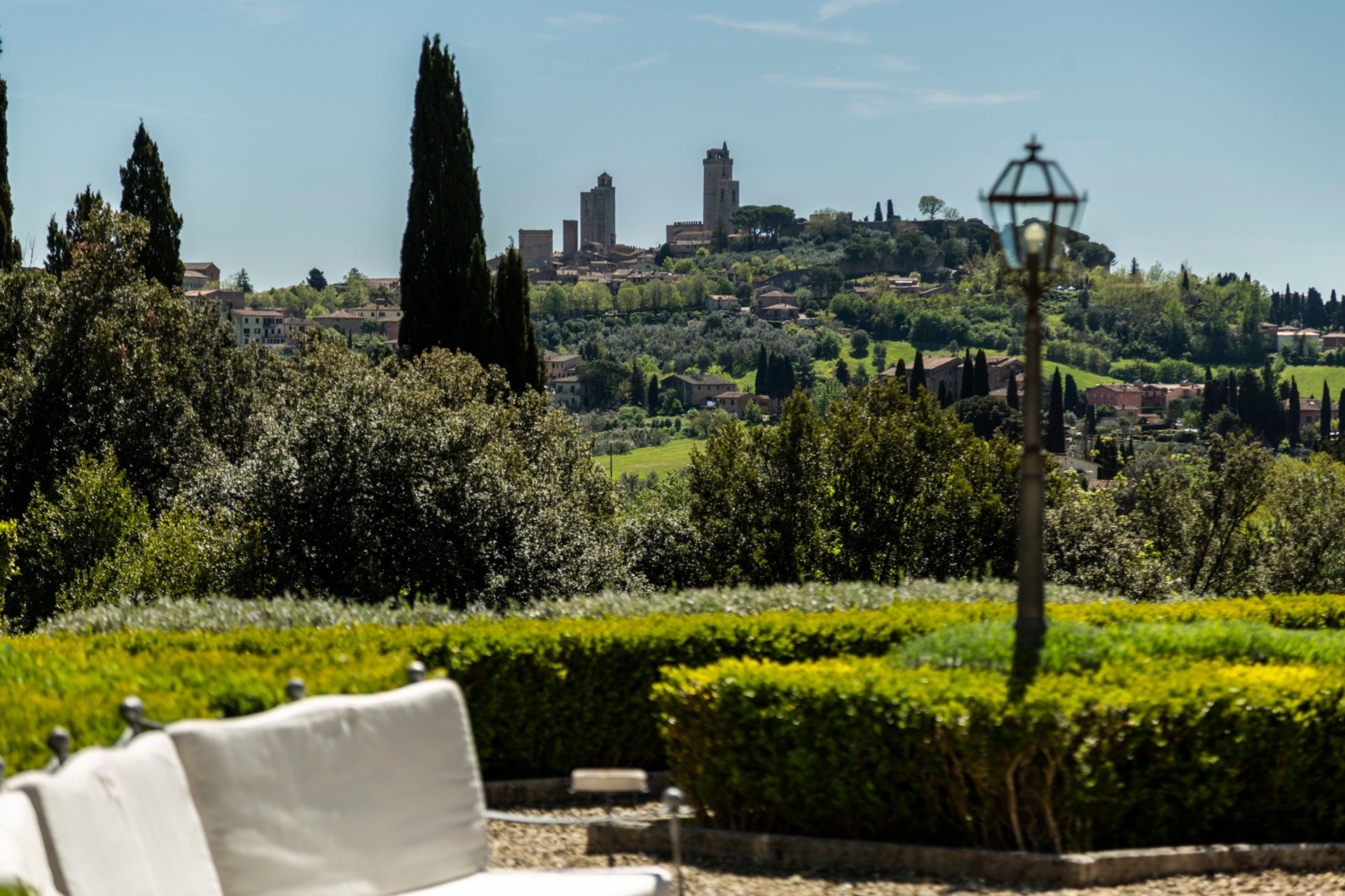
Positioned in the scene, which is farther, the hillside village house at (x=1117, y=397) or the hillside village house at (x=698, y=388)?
the hillside village house at (x=698, y=388)

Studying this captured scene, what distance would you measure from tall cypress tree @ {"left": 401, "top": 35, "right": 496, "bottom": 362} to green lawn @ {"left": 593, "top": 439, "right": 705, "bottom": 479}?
5358 centimetres

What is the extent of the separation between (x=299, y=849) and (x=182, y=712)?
0.74m

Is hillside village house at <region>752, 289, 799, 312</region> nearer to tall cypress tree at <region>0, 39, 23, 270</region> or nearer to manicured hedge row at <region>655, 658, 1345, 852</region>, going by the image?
tall cypress tree at <region>0, 39, 23, 270</region>

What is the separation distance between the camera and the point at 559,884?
3.92 metres

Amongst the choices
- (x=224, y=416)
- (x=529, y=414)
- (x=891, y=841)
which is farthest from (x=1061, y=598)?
(x=224, y=416)

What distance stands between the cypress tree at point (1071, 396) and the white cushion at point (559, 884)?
11628 cm

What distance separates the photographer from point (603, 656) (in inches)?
305

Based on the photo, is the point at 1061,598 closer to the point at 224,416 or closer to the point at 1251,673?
the point at 1251,673

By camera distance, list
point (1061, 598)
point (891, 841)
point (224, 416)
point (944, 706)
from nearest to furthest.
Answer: point (944, 706)
point (891, 841)
point (1061, 598)
point (224, 416)

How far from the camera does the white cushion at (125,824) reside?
9.73 feet

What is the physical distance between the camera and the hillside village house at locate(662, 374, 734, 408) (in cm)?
11975

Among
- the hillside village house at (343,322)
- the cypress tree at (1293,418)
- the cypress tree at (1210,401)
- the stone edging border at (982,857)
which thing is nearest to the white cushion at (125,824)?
the stone edging border at (982,857)

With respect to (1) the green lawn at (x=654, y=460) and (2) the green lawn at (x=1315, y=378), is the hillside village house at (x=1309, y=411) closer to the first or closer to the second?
(2) the green lawn at (x=1315, y=378)

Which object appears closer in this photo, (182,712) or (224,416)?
(182,712)
